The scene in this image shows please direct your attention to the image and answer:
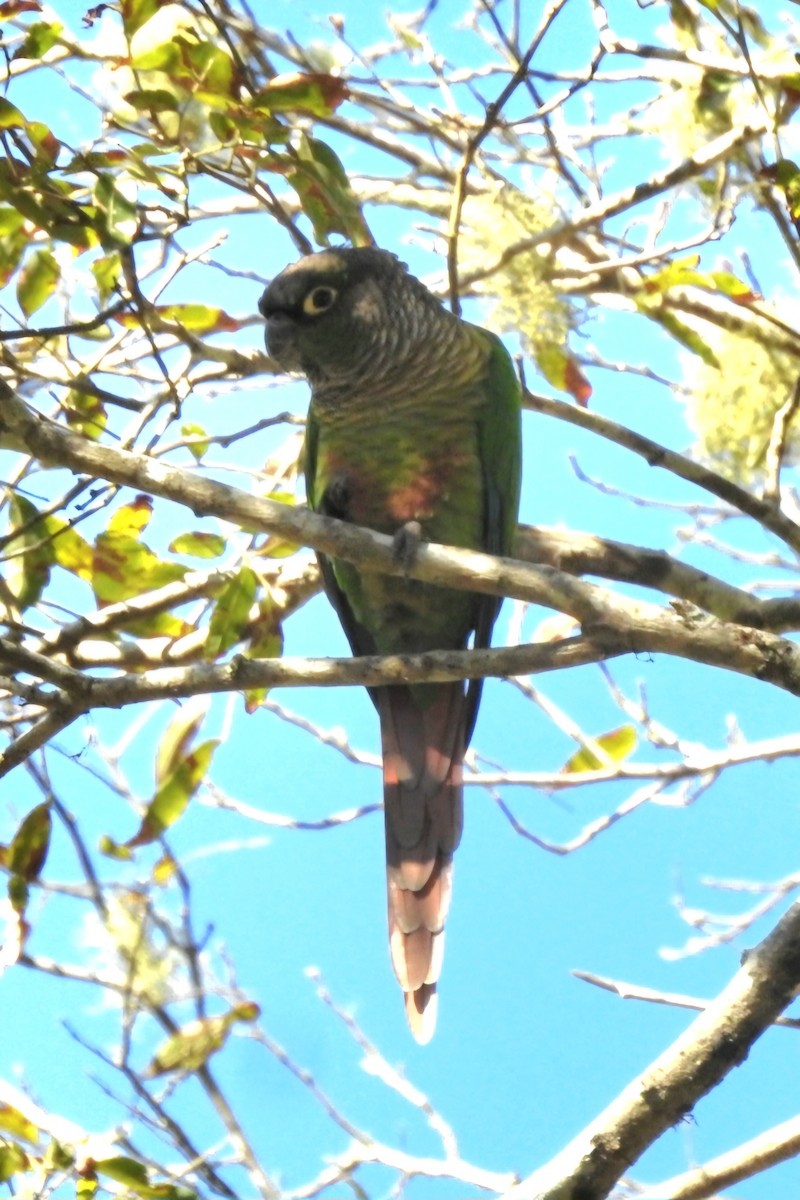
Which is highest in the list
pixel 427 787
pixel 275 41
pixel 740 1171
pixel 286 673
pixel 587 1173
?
pixel 275 41

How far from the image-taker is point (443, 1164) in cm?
337

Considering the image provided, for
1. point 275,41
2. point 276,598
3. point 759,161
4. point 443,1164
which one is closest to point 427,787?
point 276,598

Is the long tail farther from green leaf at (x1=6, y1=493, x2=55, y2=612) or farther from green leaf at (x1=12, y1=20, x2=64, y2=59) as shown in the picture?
green leaf at (x1=12, y1=20, x2=64, y2=59)

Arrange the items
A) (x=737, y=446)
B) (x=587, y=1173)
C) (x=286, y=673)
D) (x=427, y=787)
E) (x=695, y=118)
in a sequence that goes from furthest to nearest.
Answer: (x=737, y=446) < (x=695, y=118) < (x=427, y=787) < (x=286, y=673) < (x=587, y=1173)

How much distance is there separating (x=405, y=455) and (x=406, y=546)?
79 cm

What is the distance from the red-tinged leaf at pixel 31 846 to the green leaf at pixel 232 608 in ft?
1.73

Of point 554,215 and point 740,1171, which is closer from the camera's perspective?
point 740,1171

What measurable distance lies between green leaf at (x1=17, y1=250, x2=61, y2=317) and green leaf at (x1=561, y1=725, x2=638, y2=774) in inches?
66.6

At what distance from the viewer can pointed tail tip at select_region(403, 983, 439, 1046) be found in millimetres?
2742

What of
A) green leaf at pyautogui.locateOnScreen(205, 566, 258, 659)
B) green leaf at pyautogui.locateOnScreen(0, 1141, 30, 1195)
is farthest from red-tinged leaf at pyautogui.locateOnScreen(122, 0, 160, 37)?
green leaf at pyautogui.locateOnScreen(0, 1141, 30, 1195)

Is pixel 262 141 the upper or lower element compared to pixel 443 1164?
upper

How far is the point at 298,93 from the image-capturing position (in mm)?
2514

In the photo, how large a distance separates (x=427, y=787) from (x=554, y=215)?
168 cm

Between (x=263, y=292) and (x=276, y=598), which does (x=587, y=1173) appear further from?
(x=263, y=292)
